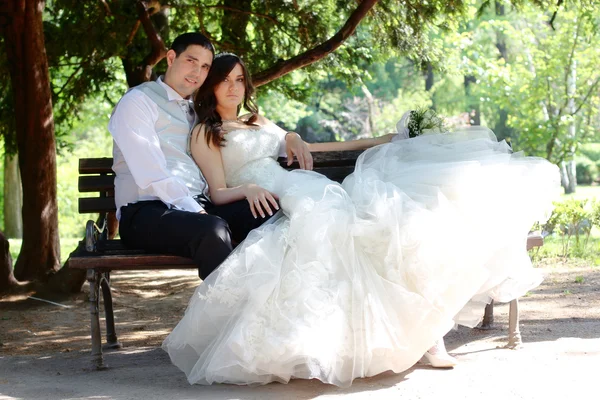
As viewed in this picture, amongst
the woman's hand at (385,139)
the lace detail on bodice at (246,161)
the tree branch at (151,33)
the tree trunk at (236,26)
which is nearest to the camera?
the lace detail on bodice at (246,161)

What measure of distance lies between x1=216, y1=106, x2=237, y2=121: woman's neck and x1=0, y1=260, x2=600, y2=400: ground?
1533 millimetres

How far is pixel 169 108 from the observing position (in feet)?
17.0

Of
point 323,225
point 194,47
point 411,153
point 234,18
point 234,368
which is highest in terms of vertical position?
point 234,18

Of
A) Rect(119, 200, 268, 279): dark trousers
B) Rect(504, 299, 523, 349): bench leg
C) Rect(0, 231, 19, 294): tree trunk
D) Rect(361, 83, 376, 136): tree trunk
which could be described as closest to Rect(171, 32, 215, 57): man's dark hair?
Rect(119, 200, 268, 279): dark trousers

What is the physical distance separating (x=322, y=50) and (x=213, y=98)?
11.9ft

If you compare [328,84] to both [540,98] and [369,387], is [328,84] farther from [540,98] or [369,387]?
[369,387]

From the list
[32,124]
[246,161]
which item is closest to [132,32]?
[32,124]

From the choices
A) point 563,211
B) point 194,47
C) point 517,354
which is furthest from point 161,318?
point 563,211

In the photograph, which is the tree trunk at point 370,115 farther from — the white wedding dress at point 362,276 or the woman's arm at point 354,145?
the white wedding dress at point 362,276

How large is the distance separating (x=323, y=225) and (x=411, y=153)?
1.06 m

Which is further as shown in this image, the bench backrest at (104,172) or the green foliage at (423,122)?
the bench backrest at (104,172)

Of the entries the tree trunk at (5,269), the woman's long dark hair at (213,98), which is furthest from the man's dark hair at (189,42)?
the tree trunk at (5,269)

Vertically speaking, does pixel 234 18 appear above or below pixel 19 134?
above

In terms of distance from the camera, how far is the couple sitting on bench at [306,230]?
Answer: 407 centimetres
